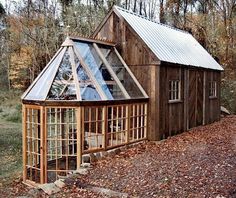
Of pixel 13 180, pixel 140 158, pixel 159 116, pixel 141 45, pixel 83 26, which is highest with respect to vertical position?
pixel 83 26

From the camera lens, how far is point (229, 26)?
83.4 ft

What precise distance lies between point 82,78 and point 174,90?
4.45 meters

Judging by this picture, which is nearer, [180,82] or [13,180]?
[13,180]

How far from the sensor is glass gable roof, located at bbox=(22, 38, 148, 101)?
8.69 m

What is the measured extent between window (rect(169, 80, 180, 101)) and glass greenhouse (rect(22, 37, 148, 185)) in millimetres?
1663

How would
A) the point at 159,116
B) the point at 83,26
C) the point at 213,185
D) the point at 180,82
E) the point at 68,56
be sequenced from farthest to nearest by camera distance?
the point at 83,26
the point at 180,82
the point at 159,116
the point at 68,56
the point at 213,185

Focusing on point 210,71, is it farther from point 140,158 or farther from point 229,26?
point 229,26

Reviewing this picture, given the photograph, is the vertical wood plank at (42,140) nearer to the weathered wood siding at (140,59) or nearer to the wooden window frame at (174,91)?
the weathered wood siding at (140,59)

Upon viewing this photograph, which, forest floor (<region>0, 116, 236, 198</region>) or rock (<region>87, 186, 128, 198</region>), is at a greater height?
forest floor (<region>0, 116, 236, 198</region>)

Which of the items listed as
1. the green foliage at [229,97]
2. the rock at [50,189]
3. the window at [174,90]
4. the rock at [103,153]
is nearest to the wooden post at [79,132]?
the rock at [103,153]

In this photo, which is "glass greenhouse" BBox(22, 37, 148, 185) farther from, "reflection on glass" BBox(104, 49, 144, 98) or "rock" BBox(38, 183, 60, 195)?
"rock" BBox(38, 183, 60, 195)

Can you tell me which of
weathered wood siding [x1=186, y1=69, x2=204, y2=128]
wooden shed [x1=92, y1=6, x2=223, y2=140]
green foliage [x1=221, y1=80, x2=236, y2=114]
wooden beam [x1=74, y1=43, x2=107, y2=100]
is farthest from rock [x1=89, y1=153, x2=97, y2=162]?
green foliage [x1=221, y1=80, x2=236, y2=114]

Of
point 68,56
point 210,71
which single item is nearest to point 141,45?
point 68,56

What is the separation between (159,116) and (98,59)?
2.80 meters
